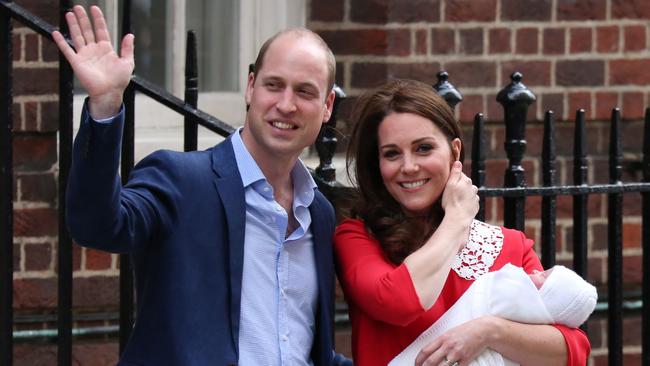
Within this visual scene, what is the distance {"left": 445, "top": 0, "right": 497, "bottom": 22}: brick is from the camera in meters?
5.07

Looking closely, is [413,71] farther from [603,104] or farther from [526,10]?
[603,104]

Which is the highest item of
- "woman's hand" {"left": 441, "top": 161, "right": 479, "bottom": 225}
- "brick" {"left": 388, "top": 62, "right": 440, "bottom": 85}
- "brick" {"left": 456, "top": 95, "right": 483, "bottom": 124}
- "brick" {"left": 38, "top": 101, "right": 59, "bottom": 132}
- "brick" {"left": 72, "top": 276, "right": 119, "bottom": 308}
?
"brick" {"left": 388, "top": 62, "right": 440, "bottom": 85}

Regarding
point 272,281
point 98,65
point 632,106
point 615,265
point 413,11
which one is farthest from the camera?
point 632,106

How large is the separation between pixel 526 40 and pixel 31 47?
193 cm

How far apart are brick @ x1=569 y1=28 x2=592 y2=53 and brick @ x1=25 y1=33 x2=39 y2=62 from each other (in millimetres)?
2110

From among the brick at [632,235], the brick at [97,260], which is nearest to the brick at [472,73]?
the brick at [632,235]

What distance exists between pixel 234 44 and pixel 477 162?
→ 1738 mm

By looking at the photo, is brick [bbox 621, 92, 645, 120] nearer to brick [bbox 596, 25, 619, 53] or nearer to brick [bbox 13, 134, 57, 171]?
brick [bbox 596, 25, 619, 53]

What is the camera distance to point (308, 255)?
2930mm

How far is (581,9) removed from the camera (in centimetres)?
519

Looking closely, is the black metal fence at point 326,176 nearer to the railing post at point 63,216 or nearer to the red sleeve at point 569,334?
the railing post at point 63,216

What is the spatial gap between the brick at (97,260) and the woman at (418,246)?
5.59 ft

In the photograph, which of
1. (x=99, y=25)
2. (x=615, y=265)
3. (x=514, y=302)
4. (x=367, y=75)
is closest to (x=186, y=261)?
(x=99, y=25)

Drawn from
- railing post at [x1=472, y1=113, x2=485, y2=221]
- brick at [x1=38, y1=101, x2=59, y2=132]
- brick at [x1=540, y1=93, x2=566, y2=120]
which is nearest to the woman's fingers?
railing post at [x1=472, y1=113, x2=485, y2=221]
